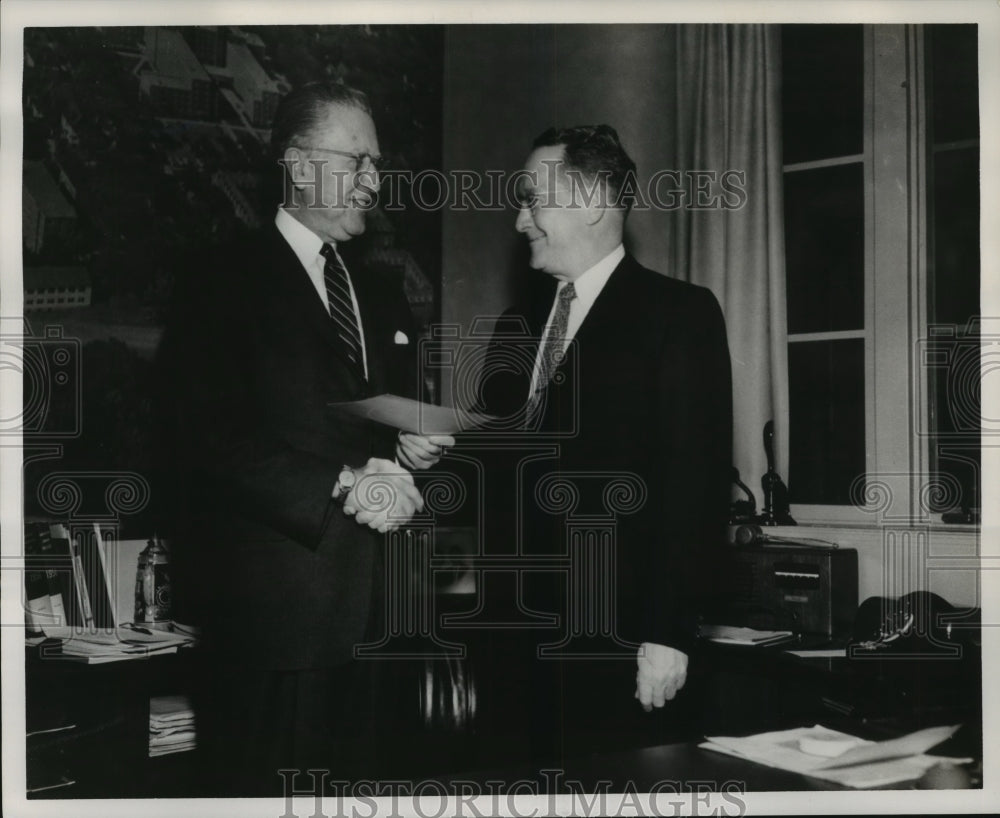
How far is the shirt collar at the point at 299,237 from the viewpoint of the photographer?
2.71 m

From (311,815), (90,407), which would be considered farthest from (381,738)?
(90,407)

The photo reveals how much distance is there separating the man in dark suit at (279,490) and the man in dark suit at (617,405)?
1.13ft

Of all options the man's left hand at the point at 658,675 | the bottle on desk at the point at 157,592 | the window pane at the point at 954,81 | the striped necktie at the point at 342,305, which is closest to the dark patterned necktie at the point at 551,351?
the striped necktie at the point at 342,305

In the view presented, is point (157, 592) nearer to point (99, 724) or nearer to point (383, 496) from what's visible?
point (99, 724)

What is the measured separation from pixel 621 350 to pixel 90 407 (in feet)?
4.81

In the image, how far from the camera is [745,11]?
2.85 m

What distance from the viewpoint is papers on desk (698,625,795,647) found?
273 cm

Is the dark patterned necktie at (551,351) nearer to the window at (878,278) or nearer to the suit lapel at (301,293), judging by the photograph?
the suit lapel at (301,293)

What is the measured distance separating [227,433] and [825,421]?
1655 mm

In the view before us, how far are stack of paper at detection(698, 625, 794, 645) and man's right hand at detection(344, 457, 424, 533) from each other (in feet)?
2.91

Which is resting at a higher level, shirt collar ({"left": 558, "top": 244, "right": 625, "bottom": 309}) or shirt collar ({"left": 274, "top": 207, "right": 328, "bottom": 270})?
shirt collar ({"left": 274, "top": 207, "right": 328, "bottom": 270})

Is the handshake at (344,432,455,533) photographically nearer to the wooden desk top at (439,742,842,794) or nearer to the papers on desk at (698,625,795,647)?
the wooden desk top at (439,742,842,794)

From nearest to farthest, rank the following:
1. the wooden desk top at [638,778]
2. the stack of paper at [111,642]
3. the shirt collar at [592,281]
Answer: the wooden desk top at [638,778]
the stack of paper at [111,642]
the shirt collar at [592,281]

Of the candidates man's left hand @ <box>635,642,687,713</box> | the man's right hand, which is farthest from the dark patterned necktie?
man's left hand @ <box>635,642,687,713</box>
